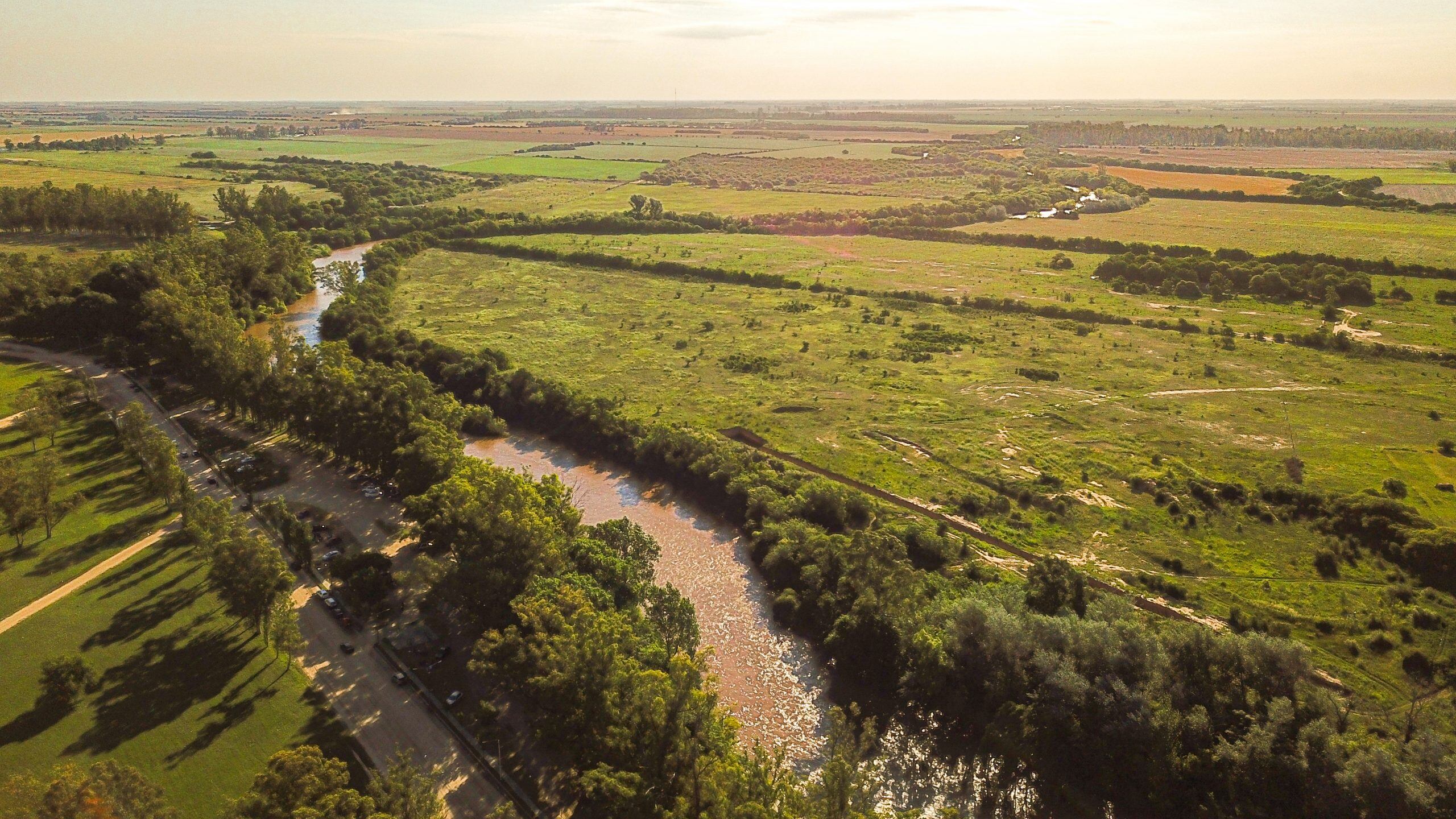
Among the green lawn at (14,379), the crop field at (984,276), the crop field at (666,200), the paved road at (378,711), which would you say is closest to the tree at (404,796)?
the paved road at (378,711)

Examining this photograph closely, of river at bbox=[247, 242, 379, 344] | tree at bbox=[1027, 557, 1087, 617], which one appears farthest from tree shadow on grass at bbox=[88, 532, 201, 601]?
tree at bbox=[1027, 557, 1087, 617]

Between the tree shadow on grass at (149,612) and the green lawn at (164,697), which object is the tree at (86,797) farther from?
the tree shadow on grass at (149,612)

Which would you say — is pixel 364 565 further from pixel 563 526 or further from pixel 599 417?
pixel 599 417

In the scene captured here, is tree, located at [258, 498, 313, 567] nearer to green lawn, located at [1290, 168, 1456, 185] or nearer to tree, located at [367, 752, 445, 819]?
tree, located at [367, 752, 445, 819]

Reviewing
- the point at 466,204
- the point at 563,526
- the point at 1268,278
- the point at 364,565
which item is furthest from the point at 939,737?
the point at 466,204

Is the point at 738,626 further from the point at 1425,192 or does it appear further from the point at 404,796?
the point at 1425,192

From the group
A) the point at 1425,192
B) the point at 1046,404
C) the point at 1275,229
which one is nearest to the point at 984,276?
the point at 1046,404
